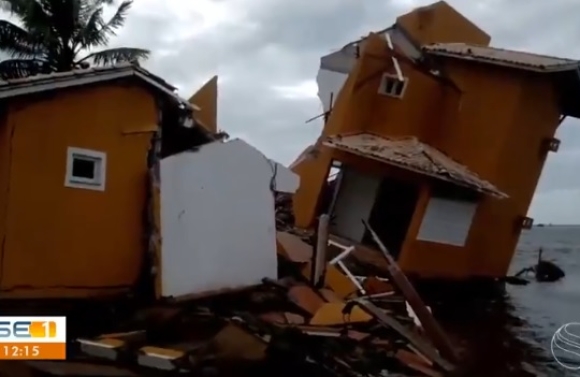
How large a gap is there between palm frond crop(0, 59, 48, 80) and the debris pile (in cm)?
1511

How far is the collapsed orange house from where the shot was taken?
2228 cm

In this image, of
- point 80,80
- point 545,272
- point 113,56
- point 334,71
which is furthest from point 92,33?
point 545,272

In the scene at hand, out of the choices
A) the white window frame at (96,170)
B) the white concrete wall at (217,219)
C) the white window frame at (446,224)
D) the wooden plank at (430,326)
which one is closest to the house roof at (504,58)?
the white window frame at (446,224)

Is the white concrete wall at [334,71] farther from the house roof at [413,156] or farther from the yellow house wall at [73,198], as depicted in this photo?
the yellow house wall at [73,198]

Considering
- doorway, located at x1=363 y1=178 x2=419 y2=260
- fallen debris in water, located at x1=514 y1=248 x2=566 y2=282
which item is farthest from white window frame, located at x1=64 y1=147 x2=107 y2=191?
fallen debris in water, located at x1=514 y1=248 x2=566 y2=282

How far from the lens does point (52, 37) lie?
1007 inches

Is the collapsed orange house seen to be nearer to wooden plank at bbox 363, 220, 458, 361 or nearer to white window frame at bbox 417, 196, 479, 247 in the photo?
white window frame at bbox 417, 196, 479, 247

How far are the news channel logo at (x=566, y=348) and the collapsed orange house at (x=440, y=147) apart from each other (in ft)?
15.1

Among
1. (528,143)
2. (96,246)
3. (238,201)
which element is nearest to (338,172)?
(528,143)

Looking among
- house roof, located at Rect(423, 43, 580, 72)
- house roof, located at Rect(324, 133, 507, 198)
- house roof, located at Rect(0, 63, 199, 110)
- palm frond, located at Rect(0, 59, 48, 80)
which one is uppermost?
house roof, located at Rect(423, 43, 580, 72)

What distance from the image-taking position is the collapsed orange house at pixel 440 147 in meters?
22.3

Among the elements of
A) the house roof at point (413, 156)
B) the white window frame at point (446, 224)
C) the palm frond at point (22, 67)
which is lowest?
the white window frame at point (446, 224)

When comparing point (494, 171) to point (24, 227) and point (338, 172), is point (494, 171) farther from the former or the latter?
point (24, 227)

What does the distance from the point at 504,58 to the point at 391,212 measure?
614 cm
